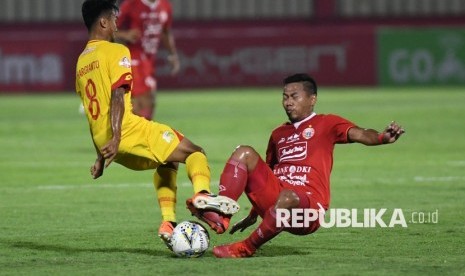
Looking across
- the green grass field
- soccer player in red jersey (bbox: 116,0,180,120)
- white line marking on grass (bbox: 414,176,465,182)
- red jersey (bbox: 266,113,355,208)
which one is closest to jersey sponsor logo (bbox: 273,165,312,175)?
red jersey (bbox: 266,113,355,208)

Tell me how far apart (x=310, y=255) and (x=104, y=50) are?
200 cm

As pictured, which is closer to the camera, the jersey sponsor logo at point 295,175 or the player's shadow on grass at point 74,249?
the jersey sponsor logo at point 295,175

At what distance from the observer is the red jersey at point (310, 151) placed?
317 inches

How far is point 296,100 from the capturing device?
27.2ft

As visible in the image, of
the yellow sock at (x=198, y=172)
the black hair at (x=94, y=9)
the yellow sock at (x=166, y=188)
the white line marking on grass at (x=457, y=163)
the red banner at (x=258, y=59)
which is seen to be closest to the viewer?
the yellow sock at (x=198, y=172)

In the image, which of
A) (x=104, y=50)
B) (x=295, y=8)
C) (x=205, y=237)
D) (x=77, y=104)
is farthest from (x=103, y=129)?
(x=295, y=8)

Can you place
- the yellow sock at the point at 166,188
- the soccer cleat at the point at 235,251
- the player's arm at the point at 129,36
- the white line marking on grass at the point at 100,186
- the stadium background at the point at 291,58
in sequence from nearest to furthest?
1. the soccer cleat at the point at 235,251
2. the yellow sock at the point at 166,188
3. the white line marking on grass at the point at 100,186
4. the player's arm at the point at 129,36
5. the stadium background at the point at 291,58

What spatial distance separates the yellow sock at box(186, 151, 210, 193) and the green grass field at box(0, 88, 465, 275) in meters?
0.47

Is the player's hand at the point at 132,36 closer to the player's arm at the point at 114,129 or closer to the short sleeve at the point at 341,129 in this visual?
the player's arm at the point at 114,129

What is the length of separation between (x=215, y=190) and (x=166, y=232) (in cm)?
361

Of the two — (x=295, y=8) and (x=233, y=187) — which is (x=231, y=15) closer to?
(x=295, y=8)

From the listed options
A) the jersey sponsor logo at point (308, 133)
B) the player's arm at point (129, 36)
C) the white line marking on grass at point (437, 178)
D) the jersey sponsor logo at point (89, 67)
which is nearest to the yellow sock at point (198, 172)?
the jersey sponsor logo at point (308, 133)

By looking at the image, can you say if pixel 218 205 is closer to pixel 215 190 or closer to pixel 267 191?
pixel 267 191
